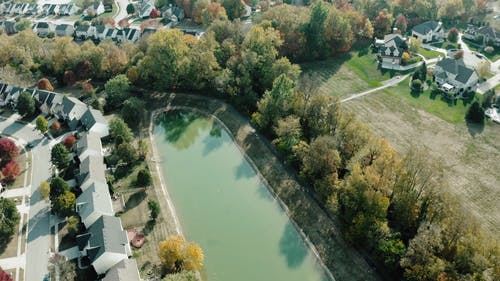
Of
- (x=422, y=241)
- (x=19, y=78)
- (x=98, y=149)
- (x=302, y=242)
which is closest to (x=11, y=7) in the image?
(x=19, y=78)

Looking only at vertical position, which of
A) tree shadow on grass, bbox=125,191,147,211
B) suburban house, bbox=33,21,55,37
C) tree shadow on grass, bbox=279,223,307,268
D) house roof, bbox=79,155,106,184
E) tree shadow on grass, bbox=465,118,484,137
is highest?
Result: house roof, bbox=79,155,106,184

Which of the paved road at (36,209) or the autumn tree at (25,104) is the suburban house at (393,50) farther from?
the autumn tree at (25,104)

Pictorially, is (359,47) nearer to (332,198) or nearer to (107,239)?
(332,198)

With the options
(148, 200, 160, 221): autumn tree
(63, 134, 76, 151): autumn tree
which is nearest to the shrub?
(148, 200, 160, 221): autumn tree

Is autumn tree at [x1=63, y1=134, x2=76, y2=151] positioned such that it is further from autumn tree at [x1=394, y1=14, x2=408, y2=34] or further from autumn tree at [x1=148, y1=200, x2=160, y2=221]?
autumn tree at [x1=394, y1=14, x2=408, y2=34]

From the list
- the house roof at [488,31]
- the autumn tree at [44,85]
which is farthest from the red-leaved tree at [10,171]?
the house roof at [488,31]

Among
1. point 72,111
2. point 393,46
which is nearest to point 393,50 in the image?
point 393,46

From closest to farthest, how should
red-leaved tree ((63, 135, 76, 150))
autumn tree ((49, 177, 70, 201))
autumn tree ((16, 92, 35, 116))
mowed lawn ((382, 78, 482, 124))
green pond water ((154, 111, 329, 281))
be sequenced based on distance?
green pond water ((154, 111, 329, 281))
autumn tree ((49, 177, 70, 201))
red-leaved tree ((63, 135, 76, 150))
autumn tree ((16, 92, 35, 116))
mowed lawn ((382, 78, 482, 124))
